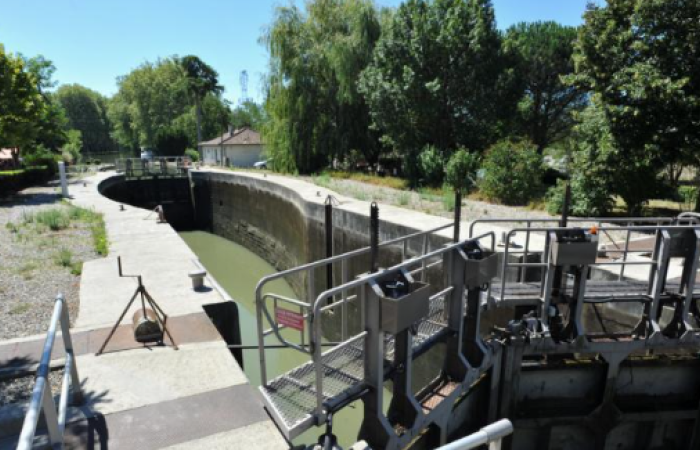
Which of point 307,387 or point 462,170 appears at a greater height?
point 462,170

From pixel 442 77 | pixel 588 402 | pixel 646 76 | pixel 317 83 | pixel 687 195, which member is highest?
pixel 317 83

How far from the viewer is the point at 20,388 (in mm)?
4355

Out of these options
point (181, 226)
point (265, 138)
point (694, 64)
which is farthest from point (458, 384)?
point (181, 226)

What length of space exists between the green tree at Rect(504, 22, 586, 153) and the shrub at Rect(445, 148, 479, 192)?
820cm

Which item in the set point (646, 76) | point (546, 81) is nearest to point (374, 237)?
point (646, 76)

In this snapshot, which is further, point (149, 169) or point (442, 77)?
point (149, 169)

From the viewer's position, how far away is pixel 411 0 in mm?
18891

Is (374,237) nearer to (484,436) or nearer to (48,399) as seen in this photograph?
(484,436)

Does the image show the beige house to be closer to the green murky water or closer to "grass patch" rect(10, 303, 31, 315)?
the green murky water

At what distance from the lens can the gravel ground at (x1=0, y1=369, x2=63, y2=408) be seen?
4.13 metres

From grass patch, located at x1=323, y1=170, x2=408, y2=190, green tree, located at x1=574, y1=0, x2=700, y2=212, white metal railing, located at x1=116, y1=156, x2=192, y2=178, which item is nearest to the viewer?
green tree, located at x1=574, y1=0, x2=700, y2=212

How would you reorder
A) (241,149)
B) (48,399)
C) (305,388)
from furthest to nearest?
(241,149) → (305,388) → (48,399)

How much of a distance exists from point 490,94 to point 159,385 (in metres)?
18.0

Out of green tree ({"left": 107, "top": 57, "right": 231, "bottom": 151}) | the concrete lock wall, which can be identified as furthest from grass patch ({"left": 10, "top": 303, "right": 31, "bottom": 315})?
green tree ({"left": 107, "top": 57, "right": 231, "bottom": 151})
